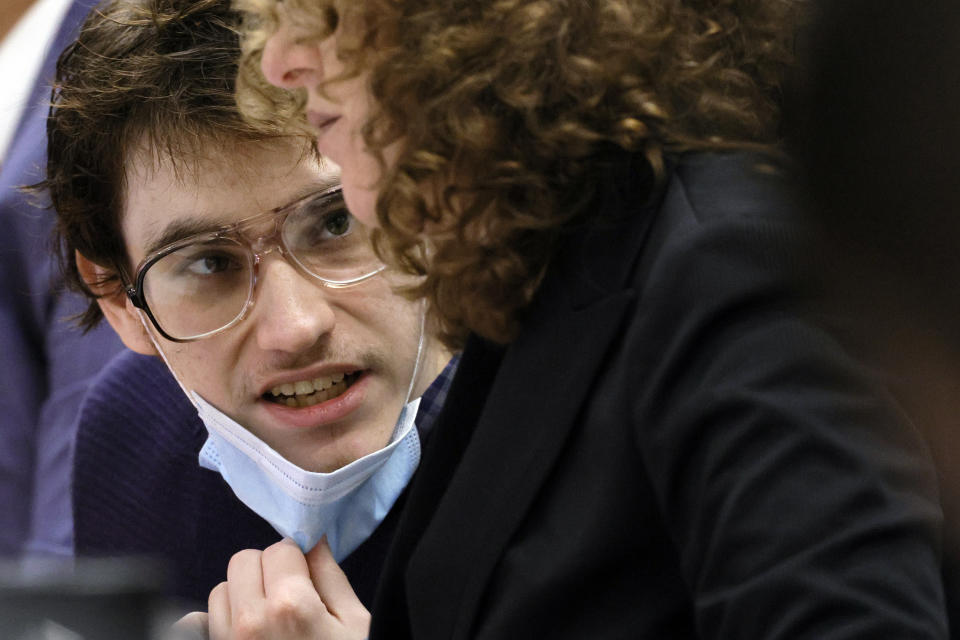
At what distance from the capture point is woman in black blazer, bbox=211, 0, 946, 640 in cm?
69

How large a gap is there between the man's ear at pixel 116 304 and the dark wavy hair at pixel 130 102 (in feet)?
0.10

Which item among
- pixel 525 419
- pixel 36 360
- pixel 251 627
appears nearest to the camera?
pixel 525 419

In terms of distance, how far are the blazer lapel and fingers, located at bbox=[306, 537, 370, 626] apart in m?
0.34

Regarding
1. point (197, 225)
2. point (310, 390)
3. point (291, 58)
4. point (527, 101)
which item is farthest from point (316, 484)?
point (527, 101)

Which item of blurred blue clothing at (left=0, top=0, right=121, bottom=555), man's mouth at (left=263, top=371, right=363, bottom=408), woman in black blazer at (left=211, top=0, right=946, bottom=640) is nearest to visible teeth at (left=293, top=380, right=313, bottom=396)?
man's mouth at (left=263, top=371, right=363, bottom=408)

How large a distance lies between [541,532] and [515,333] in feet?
0.50

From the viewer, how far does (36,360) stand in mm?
2174

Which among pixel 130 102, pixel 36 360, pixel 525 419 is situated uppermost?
pixel 525 419

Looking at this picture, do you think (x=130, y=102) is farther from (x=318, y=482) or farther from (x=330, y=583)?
(x=330, y=583)

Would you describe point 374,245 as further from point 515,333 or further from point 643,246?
point 643,246

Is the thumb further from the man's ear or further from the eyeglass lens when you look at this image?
the man's ear

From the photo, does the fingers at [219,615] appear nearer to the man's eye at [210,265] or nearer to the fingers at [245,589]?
the fingers at [245,589]

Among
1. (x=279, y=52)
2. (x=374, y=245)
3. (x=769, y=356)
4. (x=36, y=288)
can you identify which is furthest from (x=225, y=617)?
(x=36, y=288)

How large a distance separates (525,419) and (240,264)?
0.65 m
